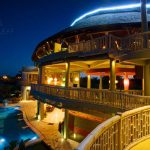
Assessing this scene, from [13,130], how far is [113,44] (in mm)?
13818

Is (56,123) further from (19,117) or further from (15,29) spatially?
(15,29)

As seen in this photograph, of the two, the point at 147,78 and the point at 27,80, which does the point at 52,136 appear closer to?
the point at 147,78

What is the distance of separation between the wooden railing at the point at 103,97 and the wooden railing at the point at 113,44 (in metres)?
2.54

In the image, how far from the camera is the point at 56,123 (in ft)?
67.8

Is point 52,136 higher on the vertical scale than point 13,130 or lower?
higher

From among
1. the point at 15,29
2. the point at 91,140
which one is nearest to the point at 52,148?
the point at 91,140

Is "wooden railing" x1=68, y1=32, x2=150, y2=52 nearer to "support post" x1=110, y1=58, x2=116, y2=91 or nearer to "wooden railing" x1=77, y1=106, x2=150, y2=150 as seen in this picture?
"support post" x1=110, y1=58, x2=116, y2=91

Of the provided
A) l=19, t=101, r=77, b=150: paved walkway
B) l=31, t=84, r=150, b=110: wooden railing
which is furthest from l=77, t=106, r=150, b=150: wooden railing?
l=19, t=101, r=77, b=150: paved walkway

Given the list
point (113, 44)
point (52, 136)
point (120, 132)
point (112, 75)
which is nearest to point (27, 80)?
point (52, 136)

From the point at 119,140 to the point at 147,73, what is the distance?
6536 mm

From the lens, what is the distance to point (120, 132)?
16.1 feet

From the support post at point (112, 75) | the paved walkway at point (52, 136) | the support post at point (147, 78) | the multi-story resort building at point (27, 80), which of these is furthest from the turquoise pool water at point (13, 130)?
the multi-story resort building at point (27, 80)

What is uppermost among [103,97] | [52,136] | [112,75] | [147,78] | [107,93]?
[112,75]

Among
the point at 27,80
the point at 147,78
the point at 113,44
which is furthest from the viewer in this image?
the point at 27,80
